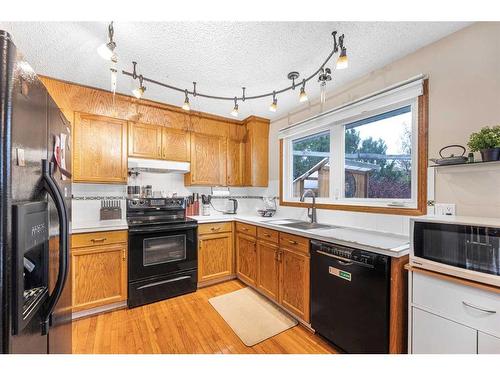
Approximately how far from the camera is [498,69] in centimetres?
131

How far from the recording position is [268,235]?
2.34 metres

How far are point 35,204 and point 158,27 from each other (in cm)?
137

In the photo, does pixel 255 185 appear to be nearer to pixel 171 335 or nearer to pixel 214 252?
pixel 214 252

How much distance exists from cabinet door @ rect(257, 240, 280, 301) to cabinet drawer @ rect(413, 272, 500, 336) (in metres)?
1.21

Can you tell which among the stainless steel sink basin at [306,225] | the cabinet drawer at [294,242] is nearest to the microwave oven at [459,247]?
the cabinet drawer at [294,242]

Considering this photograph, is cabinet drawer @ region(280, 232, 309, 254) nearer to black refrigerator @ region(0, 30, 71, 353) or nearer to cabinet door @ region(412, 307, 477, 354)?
cabinet door @ region(412, 307, 477, 354)

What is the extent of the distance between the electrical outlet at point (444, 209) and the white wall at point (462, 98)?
0.09ft

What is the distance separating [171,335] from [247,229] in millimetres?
1303

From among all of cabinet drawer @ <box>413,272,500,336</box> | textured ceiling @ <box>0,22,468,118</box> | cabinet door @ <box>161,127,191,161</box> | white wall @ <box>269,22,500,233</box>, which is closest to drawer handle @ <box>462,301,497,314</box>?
cabinet drawer @ <box>413,272,500,336</box>

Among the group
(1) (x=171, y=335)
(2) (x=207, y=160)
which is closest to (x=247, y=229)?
(2) (x=207, y=160)

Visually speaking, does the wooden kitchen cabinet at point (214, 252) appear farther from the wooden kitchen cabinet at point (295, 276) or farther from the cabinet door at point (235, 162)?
the wooden kitchen cabinet at point (295, 276)

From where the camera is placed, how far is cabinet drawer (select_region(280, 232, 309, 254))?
1.89m
